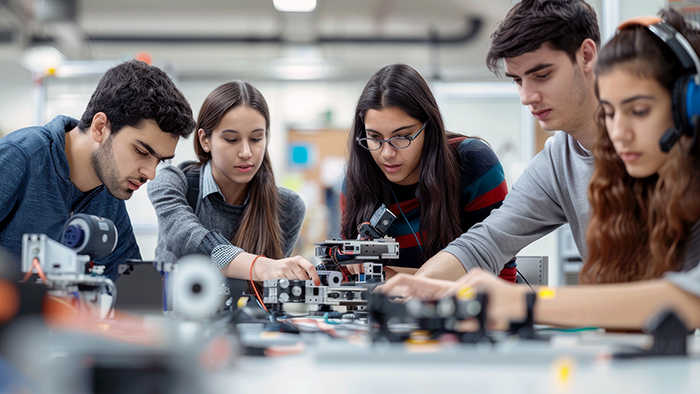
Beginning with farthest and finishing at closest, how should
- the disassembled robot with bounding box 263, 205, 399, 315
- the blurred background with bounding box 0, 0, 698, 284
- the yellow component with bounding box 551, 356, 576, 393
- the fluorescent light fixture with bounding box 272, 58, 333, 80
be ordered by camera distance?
the fluorescent light fixture with bounding box 272, 58, 333, 80 → the blurred background with bounding box 0, 0, 698, 284 → the disassembled robot with bounding box 263, 205, 399, 315 → the yellow component with bounding box 551, 356, 576, 393

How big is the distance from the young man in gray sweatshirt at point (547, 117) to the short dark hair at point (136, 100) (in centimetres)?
109

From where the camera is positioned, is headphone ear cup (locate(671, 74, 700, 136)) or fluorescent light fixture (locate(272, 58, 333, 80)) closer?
headphone ear cup (locate(671, 74, 700, 136))

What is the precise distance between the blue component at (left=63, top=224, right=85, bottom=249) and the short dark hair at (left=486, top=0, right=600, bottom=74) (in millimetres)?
1399

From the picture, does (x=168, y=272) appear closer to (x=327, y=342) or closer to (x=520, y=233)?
(x=327, y=342)

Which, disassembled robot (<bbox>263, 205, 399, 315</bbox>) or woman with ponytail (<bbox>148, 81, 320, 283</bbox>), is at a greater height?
woman with ponytail (<bbox>148, 81, 320, 283</bbox>)

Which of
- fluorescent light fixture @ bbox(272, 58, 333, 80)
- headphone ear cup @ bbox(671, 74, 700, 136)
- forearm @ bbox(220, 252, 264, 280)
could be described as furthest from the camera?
fluorescent light fixture @ bbox(272, 58, 333, 80)

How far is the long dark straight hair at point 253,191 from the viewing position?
2.24 meters

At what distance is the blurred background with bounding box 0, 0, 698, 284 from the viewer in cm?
548

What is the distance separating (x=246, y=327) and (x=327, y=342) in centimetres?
30

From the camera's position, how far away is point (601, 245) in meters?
1.38

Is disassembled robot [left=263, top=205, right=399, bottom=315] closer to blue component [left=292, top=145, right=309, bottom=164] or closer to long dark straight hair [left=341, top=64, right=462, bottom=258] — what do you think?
long dark straight hair [left=341, top=64, right=462, bottom=258]

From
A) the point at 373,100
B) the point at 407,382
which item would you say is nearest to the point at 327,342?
the point at 407,382

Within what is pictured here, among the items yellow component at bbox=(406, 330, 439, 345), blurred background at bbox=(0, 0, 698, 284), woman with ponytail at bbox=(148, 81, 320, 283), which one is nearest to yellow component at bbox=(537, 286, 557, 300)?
yellow component at bbox=(406, 330, 439, 345)

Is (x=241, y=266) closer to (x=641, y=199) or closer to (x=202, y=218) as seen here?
(x=202, y=218)
